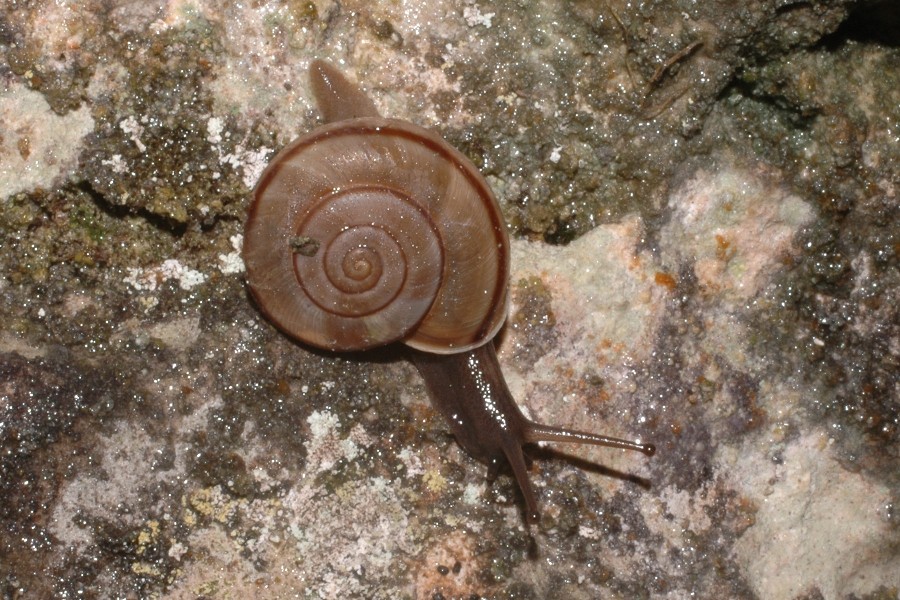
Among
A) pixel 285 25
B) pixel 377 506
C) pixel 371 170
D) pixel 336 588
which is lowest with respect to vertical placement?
pixel 336 588

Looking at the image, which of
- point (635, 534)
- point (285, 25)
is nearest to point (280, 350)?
point (285, 25)

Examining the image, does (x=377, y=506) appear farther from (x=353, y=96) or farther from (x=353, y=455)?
(x=353, y=96)

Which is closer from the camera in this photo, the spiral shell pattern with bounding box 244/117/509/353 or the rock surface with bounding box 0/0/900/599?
the spiral shell pattern with bounding box 244/117/509/353

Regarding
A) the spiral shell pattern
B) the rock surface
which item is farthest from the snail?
the rock surface

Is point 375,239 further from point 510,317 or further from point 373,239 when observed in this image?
point 510,317

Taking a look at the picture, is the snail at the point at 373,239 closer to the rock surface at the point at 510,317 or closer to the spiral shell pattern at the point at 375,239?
the spiral shell pattern at the point at 375,239

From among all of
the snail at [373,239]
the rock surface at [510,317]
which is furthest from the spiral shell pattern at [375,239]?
the rock surface at [510,317]

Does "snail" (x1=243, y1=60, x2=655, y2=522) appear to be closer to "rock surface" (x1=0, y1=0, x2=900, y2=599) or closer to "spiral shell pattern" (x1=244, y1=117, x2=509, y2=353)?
"spiral shell pattern" (x1=244, y1=117, x2=509, y2=353)

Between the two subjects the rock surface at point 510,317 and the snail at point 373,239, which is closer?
the snail at point 373,239
